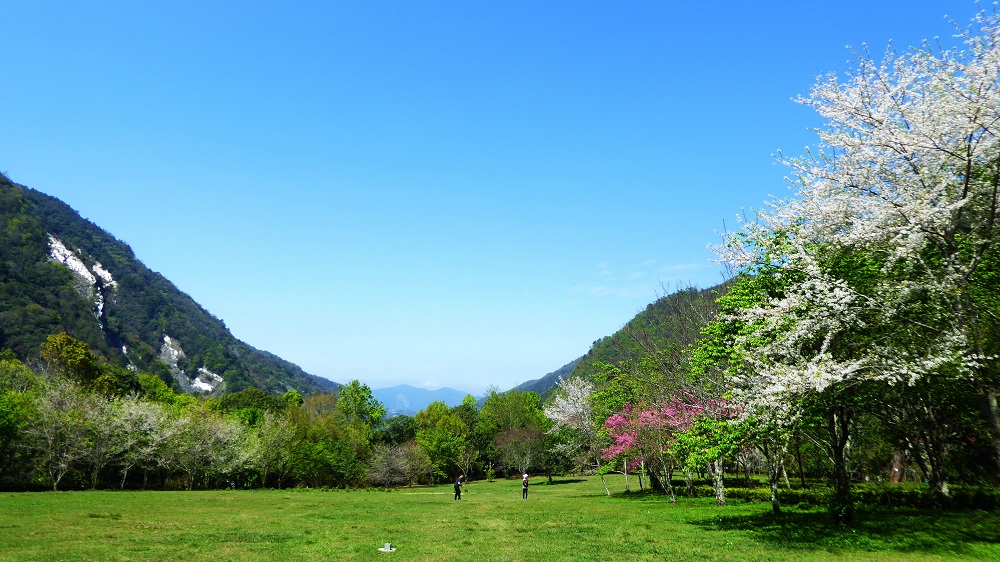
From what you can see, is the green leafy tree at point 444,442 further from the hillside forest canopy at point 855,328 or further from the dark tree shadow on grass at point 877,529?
the dark tree shadow on grass at point 877,529

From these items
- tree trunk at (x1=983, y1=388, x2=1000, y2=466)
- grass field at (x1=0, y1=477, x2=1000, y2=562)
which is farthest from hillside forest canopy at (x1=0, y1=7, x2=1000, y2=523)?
grass field at (x1=0, y1=477, x2=1000, y2=562)

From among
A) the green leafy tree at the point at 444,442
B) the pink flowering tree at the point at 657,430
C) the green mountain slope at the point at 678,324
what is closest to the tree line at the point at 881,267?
the pink flowering tree at the point at 657,430

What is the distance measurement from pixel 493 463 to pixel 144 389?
60.2 metres

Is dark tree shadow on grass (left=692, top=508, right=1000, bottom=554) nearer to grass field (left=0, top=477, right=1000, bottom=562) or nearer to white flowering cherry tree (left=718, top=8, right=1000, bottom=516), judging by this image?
grass field (left=0, top=477, right=1000, bottom=562)

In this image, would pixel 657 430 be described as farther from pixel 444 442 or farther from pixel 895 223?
pixel 444 442

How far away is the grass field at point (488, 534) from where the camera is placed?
15.9 m

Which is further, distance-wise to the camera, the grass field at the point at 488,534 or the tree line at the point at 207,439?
the tree line at the point at 207,439

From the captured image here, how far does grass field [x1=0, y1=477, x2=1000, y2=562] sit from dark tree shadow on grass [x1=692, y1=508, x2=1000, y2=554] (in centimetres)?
4

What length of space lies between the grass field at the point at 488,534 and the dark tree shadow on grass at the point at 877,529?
4 cm

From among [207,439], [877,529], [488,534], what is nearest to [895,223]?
[877,529]

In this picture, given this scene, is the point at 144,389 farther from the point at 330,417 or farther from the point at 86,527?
the point at 86,527

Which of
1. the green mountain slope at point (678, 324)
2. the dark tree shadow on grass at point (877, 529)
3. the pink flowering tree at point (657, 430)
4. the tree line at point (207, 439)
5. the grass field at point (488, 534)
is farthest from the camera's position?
the tree line at point (207, 439)

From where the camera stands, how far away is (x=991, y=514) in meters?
20.8

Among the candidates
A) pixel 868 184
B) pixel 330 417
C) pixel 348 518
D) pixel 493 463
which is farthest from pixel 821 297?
pixel 493 463
